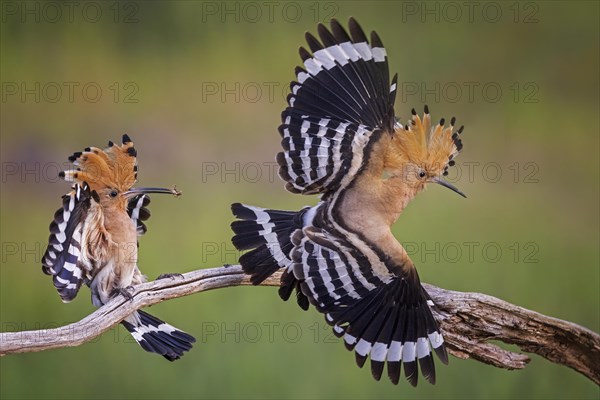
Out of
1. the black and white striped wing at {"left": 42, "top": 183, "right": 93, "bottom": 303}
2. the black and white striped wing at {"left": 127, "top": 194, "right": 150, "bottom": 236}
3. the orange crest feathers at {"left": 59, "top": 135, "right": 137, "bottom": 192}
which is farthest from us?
the black and white striped wing at {"left": 127, "top": 194, "right": 150, "bottom": 236}

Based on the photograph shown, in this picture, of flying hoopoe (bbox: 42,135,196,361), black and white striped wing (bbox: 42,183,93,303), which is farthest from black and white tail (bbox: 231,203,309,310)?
black and white striped wing (bbox: 42,183,93,303)

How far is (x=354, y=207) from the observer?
260 cm

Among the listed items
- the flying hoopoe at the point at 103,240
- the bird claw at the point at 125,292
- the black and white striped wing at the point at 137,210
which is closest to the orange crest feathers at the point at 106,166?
the flying hoopoe at the point at 103,240

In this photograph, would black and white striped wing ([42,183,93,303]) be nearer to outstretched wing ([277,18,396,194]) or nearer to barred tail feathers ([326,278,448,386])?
outstretched wing ([277,18,396,194])

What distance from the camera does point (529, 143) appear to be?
17.2ft

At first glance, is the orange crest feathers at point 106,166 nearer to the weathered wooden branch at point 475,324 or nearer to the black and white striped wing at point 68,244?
the black and white striped wing at point 68,244

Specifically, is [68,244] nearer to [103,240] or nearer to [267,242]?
[103,240]

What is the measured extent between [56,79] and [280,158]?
2761 mm

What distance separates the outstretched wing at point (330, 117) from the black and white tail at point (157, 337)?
0.55 meters

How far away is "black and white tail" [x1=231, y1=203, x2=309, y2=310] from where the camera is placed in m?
2.56

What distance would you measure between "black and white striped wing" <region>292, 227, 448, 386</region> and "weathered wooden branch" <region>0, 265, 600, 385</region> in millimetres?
156

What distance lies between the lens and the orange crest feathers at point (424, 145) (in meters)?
2.58

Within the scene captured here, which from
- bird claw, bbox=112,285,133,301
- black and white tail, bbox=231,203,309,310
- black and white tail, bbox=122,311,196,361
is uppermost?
black and white tail, bbox=231,203,309,310

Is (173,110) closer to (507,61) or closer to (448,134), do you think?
(507,61)
